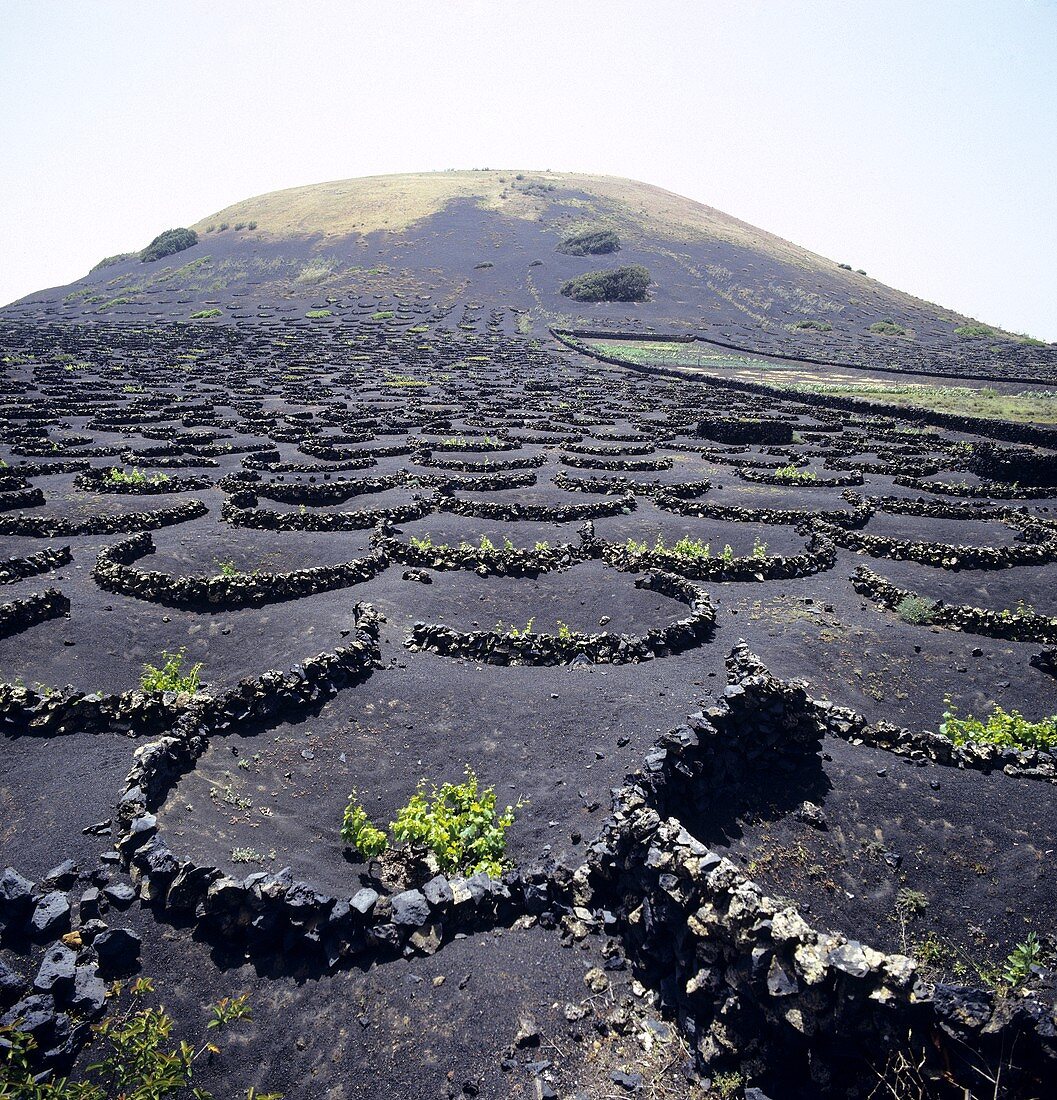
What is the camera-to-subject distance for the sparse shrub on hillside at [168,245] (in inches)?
5167

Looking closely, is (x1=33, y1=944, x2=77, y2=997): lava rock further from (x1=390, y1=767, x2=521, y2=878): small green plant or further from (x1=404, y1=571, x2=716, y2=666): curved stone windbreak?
Result: (x1=404, y1=571, x2=716, y2=666): curved stone windbreak

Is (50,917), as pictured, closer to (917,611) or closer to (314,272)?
(917,611)

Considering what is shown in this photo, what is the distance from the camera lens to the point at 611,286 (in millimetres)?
101750

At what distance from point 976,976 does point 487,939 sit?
5.22m

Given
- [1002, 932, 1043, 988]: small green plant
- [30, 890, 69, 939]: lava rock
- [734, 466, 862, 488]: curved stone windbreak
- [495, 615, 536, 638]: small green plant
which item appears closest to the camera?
[30, 890, 69, 939]: lava rock

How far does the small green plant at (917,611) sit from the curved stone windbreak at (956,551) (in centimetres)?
368

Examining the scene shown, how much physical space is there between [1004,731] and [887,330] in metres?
103

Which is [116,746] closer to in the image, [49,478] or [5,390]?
[49,478]

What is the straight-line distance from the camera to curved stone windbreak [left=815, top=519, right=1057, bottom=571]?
60.0 ft


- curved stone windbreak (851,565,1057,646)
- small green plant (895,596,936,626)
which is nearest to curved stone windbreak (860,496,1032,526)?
curved stone windbreak (851,565,1057,646)

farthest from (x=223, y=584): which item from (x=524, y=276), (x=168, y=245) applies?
(x=168, y=245)

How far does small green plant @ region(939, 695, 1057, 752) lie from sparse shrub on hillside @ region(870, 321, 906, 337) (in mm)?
100650

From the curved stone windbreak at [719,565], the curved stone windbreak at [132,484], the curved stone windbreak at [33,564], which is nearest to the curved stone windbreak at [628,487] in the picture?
the curved stone windbreak at [719,565]

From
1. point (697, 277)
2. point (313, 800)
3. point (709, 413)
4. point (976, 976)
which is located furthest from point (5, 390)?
point (697, 277)
